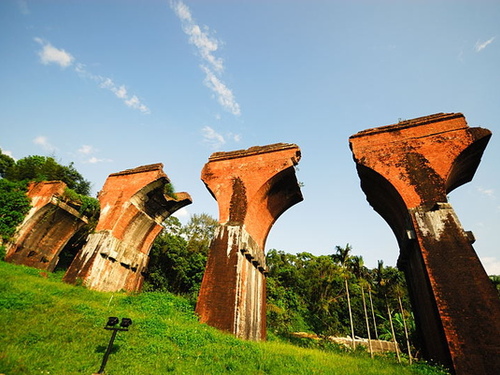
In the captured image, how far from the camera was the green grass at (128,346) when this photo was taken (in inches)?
209

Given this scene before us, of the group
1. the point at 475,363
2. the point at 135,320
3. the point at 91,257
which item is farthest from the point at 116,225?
the point at 475,363

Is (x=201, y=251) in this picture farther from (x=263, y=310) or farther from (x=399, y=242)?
(x=399, y=242)

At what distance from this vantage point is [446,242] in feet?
25.8

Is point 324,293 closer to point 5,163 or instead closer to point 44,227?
point 44,227

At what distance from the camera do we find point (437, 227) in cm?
810

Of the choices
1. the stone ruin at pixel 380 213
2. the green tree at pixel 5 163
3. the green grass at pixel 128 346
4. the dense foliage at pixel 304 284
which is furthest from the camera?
the dense foliage at pixel 304 284

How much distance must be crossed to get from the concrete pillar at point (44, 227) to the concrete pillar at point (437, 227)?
16.6m

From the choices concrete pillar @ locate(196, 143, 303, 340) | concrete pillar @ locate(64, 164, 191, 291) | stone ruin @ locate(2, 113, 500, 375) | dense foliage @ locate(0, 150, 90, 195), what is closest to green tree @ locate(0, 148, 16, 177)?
dense foliage @ locate(0, 150, 90, 195)

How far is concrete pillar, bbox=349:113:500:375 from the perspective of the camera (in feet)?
21.5

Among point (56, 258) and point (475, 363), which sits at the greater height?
point (56, 258)

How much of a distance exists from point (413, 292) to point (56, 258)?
20.0 meters

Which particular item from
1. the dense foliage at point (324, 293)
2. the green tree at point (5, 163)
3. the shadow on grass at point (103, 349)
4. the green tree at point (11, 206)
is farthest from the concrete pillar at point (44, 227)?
the dense foliage at point (324, 293)

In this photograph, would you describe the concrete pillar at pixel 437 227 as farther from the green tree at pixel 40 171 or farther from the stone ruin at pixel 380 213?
the green tree at pixel 40 171

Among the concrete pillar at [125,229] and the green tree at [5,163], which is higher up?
the green tree at [5,163]
